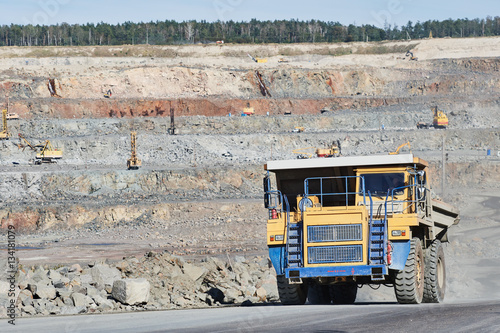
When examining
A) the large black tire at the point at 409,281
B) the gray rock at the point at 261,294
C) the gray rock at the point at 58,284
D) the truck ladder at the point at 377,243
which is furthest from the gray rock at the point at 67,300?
the large black tire at the point at 409,281

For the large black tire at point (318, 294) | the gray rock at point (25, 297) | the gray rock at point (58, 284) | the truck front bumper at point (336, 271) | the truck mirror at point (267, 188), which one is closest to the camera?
the truck front bumper at point (336, 271)

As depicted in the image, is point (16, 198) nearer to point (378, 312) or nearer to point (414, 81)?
point (378, 312)

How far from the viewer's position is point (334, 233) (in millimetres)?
13445

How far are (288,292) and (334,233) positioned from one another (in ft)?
6.24

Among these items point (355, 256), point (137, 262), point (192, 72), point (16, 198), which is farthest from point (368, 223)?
A: point (192, 72)

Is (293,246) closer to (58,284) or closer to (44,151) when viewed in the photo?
(58,284)

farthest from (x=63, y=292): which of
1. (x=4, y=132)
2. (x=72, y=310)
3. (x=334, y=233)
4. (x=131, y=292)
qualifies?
(x=4, y=132)

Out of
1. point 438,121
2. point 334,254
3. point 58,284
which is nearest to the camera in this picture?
point 334,254

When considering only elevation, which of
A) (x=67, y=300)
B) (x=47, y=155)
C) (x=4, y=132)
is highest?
(x=4, y=132)

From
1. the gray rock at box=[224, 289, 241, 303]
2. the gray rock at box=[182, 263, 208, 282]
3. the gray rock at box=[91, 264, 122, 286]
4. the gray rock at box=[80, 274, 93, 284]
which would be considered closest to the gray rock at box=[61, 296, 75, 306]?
the gray rock at box=[91, 264, 122, 286]

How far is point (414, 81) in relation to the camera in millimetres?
91000

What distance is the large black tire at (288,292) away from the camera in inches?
571

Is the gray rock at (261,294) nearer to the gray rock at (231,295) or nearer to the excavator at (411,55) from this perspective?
the gray rock at (231,295)

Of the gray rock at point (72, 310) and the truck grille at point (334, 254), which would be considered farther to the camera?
the gray rock at point (72, 310)
